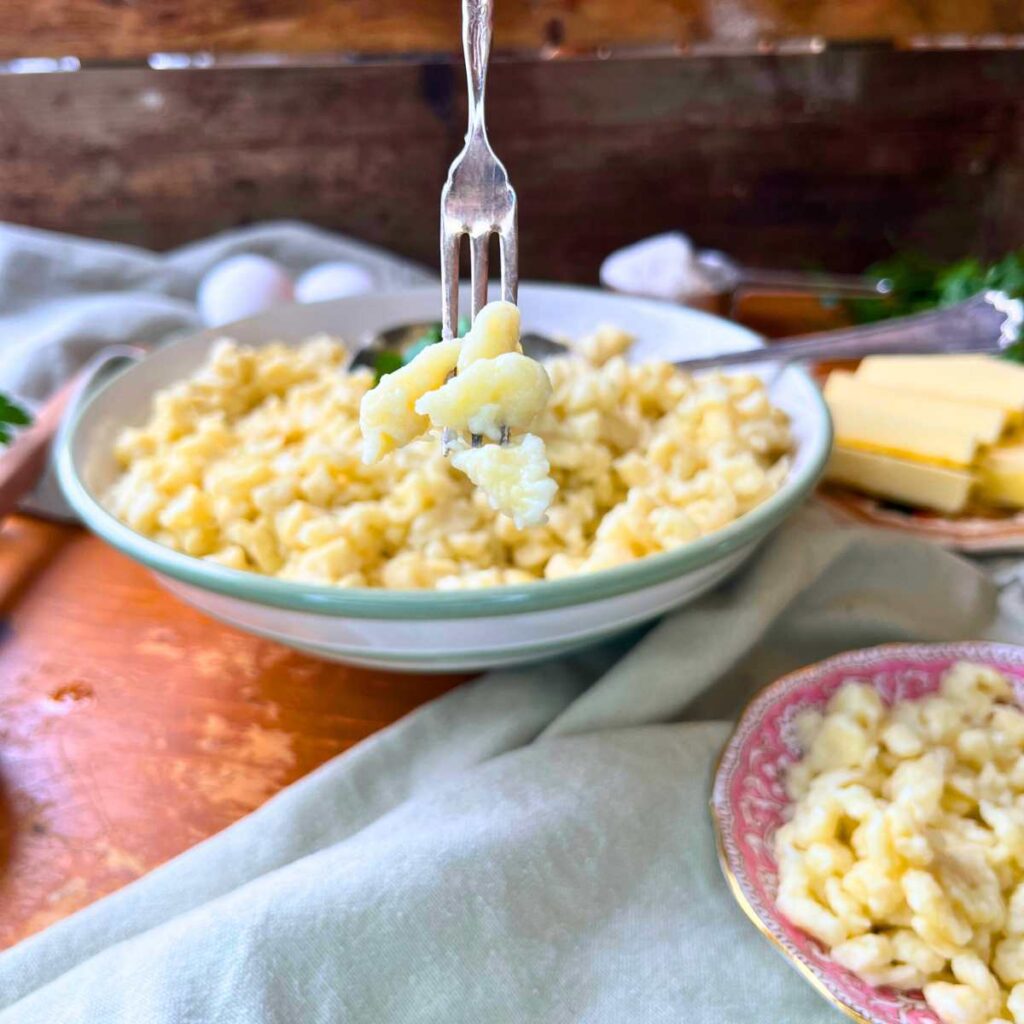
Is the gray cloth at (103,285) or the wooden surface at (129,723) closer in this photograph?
the wooden surface at (129,723)

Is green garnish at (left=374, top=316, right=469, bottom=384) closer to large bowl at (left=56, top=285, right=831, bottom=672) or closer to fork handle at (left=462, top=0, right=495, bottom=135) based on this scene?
large bowl at (left=56, top=285, right=831, bottom=672)

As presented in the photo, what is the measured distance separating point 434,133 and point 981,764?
1432mm

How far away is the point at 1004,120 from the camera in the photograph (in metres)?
1.81

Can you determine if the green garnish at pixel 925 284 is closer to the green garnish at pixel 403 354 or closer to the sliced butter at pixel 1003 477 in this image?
the sliced butter at pixel 1003 477

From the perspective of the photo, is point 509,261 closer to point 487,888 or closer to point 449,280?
point 449,280

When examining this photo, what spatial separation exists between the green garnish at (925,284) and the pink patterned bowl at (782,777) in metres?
0.80

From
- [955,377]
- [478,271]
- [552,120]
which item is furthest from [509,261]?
[552,120]

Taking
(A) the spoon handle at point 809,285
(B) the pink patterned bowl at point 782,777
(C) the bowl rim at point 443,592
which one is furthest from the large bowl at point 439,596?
(A) the spoon handle at point 809,285

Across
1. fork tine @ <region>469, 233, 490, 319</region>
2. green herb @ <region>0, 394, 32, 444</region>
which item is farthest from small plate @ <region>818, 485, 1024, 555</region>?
green herb @ <region>0, 394, 32, 444</region>

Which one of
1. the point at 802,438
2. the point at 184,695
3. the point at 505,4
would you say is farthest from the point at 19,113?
the point at 802,438

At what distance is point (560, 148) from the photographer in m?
1.80

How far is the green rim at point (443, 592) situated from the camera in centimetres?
64

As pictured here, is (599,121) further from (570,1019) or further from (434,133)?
(570,1019)

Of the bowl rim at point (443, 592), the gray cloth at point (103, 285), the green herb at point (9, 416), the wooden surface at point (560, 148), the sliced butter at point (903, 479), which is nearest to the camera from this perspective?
the bowl rim at point (443, 592)
